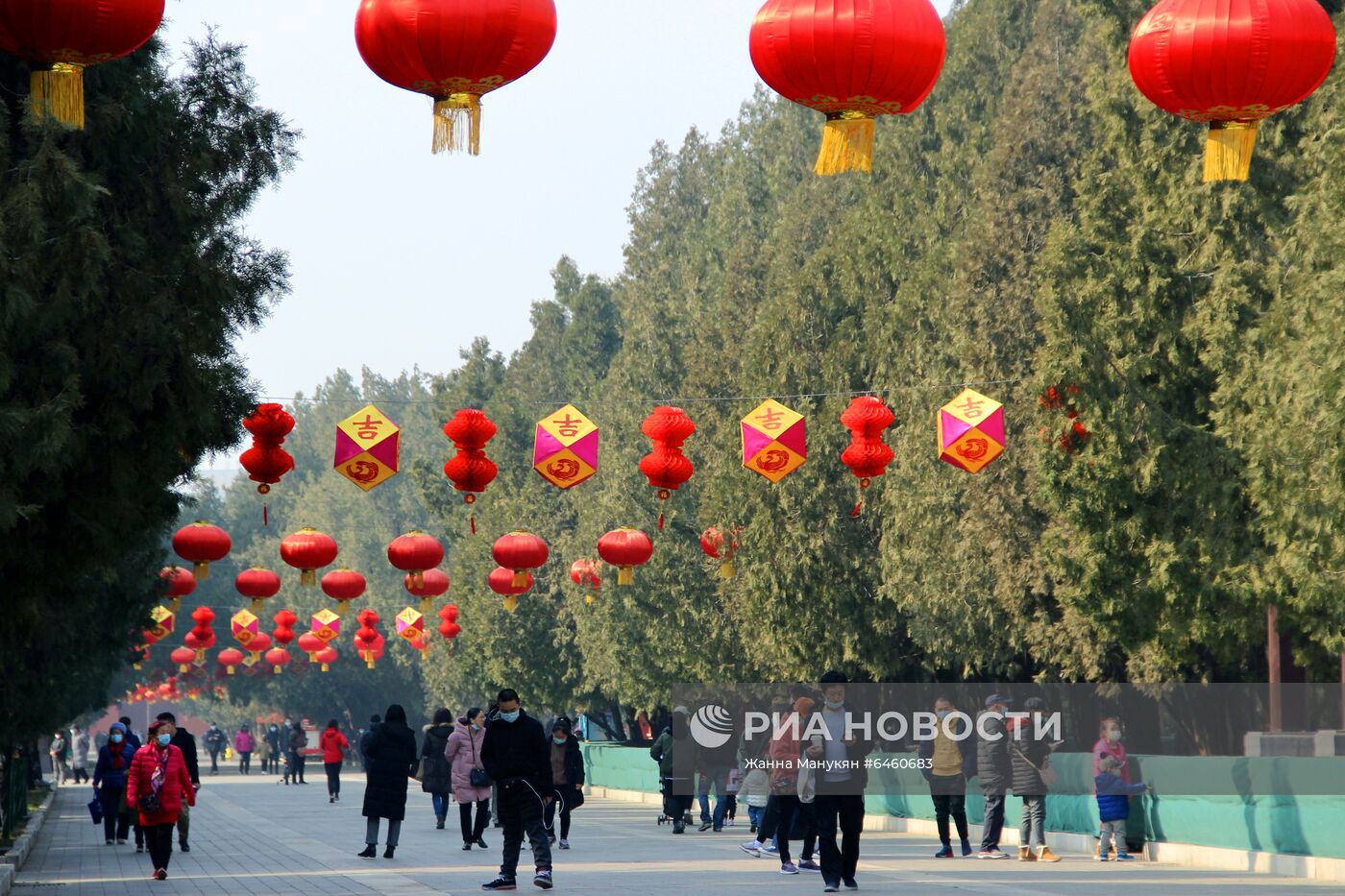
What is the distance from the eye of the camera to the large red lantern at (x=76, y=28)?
9992 mm

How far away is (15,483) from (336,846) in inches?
467

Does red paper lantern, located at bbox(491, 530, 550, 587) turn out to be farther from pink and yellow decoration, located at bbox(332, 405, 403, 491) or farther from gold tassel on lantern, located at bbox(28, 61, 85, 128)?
gold tassel on lantern, located at bbox(28, 61, 85, 128)

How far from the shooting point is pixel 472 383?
70.3 m

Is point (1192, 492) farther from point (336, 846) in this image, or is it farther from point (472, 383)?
point (472, 383)

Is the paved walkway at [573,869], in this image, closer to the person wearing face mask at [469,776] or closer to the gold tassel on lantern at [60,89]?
the person wearing face mask at [469,776]

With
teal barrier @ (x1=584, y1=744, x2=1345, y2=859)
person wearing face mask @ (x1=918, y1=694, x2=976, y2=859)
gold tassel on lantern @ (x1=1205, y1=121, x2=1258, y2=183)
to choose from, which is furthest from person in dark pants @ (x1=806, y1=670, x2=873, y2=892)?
gold tassel on lantern @ (x1=1205, y1=121, x2=1258, y2=183)

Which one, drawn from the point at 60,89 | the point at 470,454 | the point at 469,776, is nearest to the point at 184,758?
the point at 469,776

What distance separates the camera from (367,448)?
22.6 metres

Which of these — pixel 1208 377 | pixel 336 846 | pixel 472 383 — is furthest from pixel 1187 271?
pixel 472 383

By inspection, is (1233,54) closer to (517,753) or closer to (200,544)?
(517,753)

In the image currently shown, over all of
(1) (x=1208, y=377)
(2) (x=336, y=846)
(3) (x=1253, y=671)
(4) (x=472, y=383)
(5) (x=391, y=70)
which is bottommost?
(2) (x=336, y=846)

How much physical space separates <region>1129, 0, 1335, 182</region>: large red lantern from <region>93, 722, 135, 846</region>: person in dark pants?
55.8 feet

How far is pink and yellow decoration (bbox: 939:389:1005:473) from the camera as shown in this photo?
22.9 meters

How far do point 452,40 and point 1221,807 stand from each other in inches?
512
